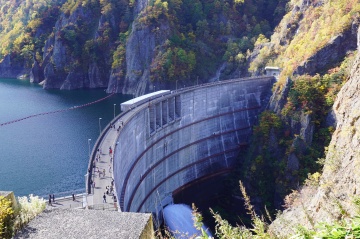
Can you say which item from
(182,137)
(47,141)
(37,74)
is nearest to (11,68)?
(37,74)

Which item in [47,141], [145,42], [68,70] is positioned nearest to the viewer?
[47,141]

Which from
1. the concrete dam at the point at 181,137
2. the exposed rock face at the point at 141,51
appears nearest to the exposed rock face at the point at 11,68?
the exposed rock face at the point at 141,51

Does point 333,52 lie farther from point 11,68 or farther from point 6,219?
point 11,68

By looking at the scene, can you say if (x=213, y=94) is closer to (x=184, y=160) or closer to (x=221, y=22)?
(x=184, y=160)

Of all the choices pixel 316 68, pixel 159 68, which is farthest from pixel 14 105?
pixel 316 68

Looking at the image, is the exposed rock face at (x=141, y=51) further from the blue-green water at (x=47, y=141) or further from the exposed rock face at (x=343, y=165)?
the exposed rock face at (x=343, y=165)

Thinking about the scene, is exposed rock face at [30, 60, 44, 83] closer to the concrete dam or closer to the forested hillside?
the forested hillside
